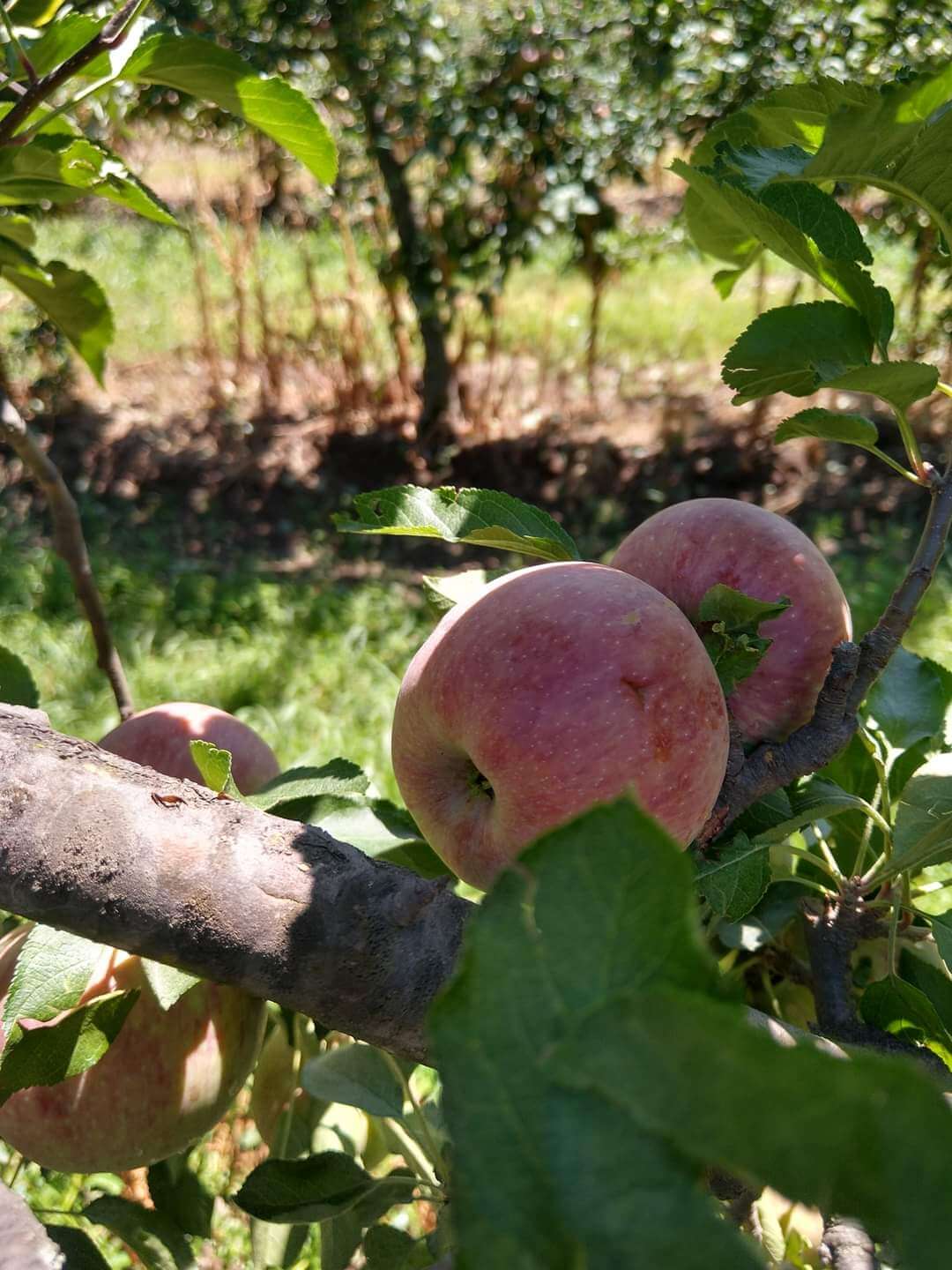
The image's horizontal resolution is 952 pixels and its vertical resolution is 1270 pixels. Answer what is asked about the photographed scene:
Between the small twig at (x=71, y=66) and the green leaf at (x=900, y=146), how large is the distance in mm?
547

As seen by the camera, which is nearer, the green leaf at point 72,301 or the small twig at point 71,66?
the small twig at point 71,66

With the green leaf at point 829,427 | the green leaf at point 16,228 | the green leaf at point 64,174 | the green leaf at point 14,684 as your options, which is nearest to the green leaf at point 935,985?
the green leaf at point 829,427

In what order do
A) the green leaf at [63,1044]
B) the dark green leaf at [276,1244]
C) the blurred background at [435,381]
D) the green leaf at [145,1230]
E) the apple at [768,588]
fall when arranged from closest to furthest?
the green leaf at [63,1044]
the apple at [768,588]
the green leaf at [145,1230]
the dark green leaf at [276,1244]
the blurred background at [435,381]

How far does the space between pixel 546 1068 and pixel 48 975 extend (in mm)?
481

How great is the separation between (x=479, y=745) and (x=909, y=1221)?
1.43ft

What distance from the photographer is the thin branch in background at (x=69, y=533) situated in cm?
109

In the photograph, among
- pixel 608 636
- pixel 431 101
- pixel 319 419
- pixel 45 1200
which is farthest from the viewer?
pixel 319 419

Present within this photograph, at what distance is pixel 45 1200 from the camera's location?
1545mm

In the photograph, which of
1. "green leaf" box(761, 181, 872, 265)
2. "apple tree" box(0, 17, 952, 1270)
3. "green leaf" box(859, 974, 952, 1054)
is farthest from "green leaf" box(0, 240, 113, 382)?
"green leaf" box(859, 974, 952, 1054)

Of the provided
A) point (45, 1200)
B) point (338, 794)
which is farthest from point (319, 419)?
point (338, 794)

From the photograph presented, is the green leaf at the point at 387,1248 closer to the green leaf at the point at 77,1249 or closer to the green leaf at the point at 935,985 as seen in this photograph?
the green leaf at the point at 77,1249

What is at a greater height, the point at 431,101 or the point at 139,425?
the point at 431,101

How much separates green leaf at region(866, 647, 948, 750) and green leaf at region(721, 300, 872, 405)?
11.2 inches

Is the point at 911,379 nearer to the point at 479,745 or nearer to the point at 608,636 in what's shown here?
the point at 608,636
